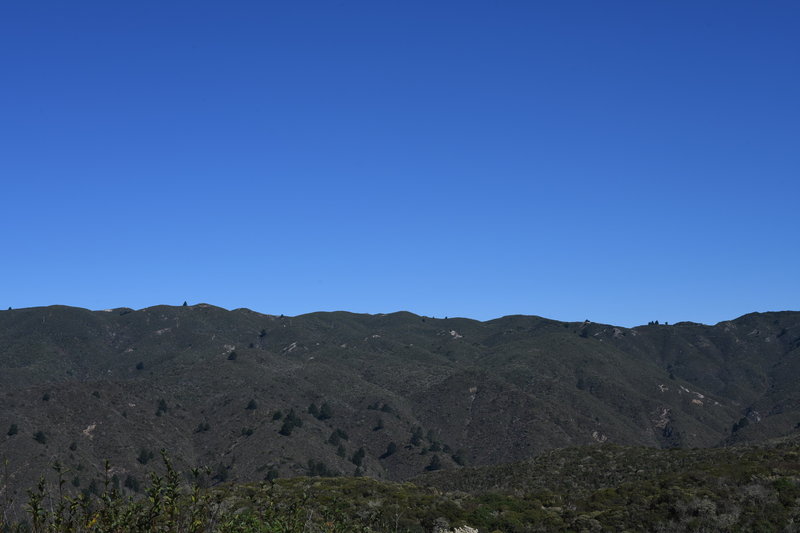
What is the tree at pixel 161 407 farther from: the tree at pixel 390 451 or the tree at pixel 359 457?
the tree at pixel 390 451

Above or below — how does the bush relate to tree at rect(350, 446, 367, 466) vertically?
above

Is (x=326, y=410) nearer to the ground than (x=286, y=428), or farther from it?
farther from it

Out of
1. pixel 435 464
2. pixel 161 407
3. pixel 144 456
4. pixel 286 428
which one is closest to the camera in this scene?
pixel 144 456

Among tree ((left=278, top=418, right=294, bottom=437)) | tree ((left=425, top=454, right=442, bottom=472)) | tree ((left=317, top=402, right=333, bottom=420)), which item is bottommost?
tree ((left=425, top=454, right=442, bottom=472))

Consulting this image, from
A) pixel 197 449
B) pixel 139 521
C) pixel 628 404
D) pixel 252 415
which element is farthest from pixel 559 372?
pixel 139 521

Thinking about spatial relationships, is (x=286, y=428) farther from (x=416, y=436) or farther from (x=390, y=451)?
(x=416, y=436)

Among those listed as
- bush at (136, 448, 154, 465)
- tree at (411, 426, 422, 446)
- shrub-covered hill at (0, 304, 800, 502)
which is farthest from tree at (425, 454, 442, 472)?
bush at (136, 448, 154, 465)

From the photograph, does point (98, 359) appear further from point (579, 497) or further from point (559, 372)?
point (579, 497)

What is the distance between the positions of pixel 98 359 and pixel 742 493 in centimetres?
19032

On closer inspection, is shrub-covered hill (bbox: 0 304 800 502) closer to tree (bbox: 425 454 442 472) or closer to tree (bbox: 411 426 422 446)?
tree (bbox: 425 454 442 472)

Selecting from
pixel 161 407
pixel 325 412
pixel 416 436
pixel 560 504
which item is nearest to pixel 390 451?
pixel 416 436

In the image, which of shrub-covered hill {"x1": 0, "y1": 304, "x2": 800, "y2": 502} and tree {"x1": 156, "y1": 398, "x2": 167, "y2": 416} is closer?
shrub-covered hill {"x1": 0, "y1": 304, "x2": 800, "y2": 502}

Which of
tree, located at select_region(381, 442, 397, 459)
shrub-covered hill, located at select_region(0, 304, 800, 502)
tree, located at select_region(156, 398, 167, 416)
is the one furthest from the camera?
tree, located at select_region(381, 442, 397, 459)

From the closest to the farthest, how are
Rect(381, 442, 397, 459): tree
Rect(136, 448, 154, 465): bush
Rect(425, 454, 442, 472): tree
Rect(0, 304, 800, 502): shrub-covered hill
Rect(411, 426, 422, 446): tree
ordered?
Rect(136, 448, 154, 465): bush
Rect(0, 304, 800, 502): shrub-covered hill
Rect(425, 454, 442, 472): tree
Rect(381, 442, 397, 459): tree
Rect(411, 426, 422, 446): tree
